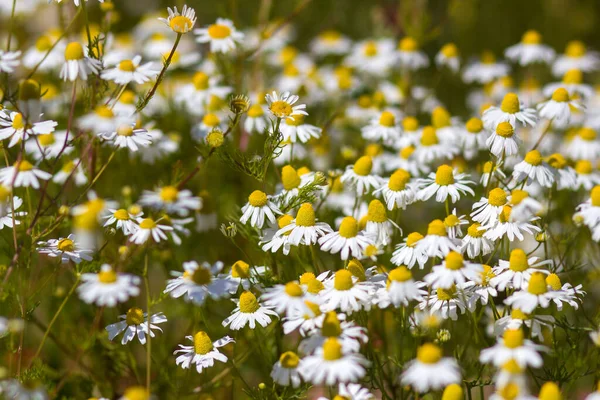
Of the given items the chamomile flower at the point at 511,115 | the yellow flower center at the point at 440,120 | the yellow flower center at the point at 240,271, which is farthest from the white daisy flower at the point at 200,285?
the yellow flower center at the point at 440,120

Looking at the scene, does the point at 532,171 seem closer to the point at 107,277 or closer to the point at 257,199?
the point at 257,199

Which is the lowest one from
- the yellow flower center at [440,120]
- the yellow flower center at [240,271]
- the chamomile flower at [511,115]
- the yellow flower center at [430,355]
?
the yellow flower center at [240,271]

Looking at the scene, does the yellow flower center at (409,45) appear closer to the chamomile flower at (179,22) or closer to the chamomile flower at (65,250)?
the chamomile flower at (179,22)

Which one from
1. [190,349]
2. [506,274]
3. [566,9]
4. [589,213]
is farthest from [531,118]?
[566,9]

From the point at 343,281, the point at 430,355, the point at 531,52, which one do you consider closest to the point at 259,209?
the point at 343,281

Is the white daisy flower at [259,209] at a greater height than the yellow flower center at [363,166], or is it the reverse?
the yellow flower center at [363,166]

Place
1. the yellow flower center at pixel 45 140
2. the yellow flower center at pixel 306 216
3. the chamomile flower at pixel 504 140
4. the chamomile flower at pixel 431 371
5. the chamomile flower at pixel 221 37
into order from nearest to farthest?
1. the chamomile flower at pixel 431 371
2. the yellow flower center at pixel 306 216
3. the chamomile flower at pixel 504 140
4. the yellow flower center at pixel 45 140
5. the chamomile flower at pixel 221 37
